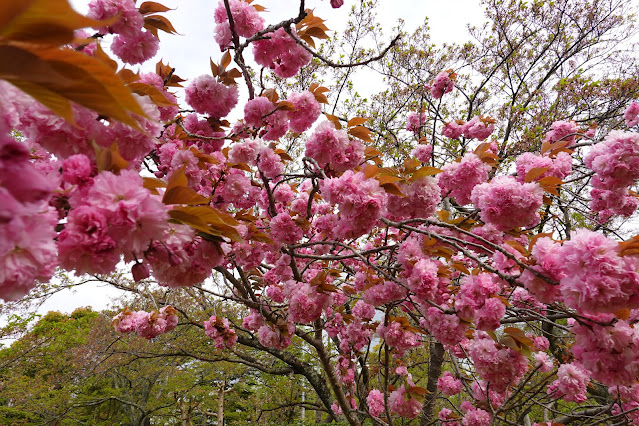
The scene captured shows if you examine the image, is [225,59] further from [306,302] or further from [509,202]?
[509,202]

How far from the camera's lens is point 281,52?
7.04ft

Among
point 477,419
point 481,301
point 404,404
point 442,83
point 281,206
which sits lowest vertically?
point 477,419

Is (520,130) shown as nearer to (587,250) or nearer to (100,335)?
A: (587,250)

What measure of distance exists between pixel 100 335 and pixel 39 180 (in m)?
9.53

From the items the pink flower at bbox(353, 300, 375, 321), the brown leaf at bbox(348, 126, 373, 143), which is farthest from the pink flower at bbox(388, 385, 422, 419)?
the brown leaf at bbox(348, 126, 373, 143)

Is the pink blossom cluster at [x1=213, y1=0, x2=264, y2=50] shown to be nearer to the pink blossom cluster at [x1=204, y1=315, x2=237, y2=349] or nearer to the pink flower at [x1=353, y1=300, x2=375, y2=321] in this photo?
the pink flower at [x1=353, y1=300, x2=375, y2=321]

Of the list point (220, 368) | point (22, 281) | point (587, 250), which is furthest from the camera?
point (220, 368)

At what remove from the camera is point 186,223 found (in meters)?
0.73

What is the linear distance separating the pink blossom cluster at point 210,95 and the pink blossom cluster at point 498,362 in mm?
2218

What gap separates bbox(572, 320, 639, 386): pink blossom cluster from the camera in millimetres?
1171

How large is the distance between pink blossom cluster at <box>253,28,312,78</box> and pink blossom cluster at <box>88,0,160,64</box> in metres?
0.69

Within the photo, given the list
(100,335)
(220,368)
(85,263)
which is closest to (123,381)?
(100,335)

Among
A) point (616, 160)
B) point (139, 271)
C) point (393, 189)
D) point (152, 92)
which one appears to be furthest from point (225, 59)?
point (616, 160)

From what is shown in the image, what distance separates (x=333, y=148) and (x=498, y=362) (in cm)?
167
